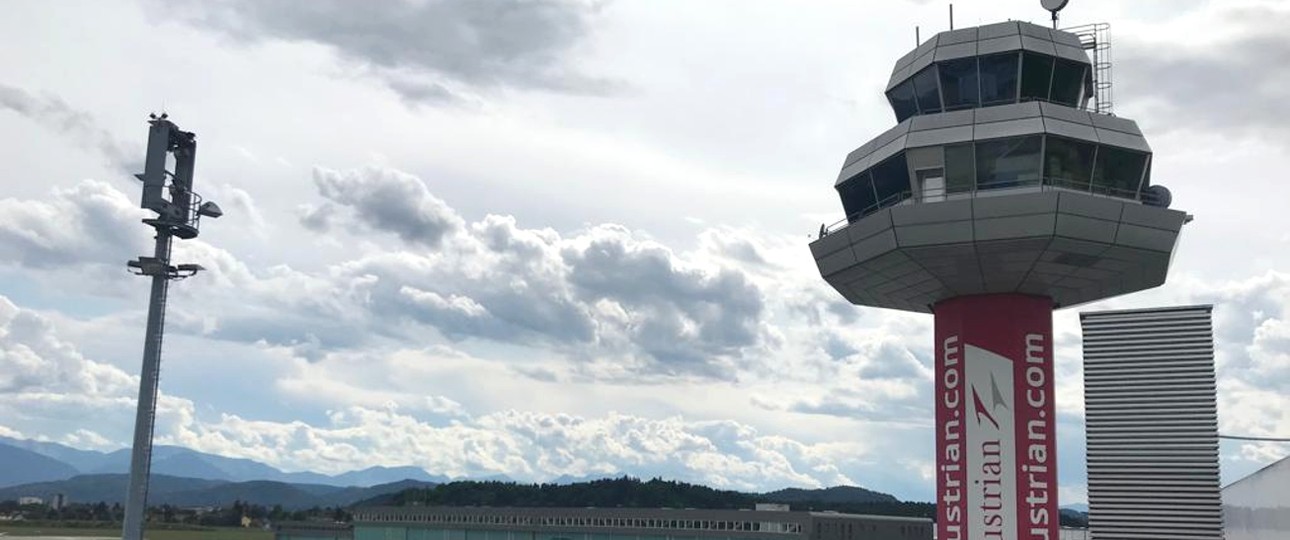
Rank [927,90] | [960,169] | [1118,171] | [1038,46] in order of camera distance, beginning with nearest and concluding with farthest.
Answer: [960,169], [1118,171], [1038,46], [927,90]

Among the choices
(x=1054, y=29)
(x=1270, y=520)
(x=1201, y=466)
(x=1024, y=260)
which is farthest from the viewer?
(x=1201, y=466)

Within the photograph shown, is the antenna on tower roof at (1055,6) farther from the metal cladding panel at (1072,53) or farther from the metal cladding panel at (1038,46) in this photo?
the metal cladding panel at (1038,46)

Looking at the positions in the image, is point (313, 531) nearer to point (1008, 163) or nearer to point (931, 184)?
point (931, 184)

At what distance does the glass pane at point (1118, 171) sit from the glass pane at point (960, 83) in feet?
13.3

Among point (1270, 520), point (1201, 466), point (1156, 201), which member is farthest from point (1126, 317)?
point (1156, 201)

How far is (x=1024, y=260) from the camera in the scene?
33.9m

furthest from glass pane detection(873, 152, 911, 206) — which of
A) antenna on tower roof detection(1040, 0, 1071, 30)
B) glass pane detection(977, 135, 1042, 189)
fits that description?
antenna on tower roof detection(1040, 0, 1071, 30)

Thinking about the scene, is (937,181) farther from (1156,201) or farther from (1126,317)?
(1126,317)

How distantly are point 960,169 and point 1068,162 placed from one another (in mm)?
3066

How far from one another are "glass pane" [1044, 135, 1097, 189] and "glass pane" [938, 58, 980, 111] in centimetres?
305

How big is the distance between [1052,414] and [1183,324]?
306 feet

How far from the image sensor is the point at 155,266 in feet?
165

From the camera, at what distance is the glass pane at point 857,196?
37719mm

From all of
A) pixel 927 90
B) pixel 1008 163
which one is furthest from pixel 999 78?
pixel 1008 163
